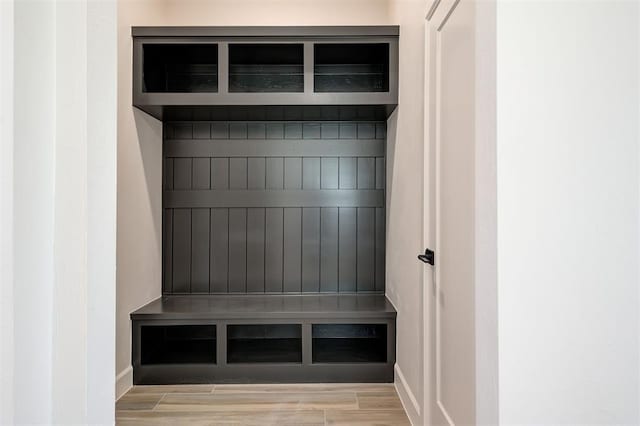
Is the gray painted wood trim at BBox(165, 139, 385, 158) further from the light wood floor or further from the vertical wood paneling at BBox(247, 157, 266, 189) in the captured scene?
the light wood floor

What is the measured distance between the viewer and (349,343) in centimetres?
321

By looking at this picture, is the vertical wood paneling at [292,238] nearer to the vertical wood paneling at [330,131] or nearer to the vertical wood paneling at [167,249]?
the vertical wood paneling at [330,131]

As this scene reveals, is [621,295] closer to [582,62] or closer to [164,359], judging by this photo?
[582,62]

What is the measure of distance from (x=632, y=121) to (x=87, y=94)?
127cm

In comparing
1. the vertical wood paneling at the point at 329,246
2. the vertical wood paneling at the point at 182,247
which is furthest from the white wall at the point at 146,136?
the vertical wood paneling at the point at 329,246

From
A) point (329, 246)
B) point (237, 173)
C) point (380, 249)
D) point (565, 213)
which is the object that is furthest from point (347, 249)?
point (565, 213)

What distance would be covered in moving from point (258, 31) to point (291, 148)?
2.82 feet

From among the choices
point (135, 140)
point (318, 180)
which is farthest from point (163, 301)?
point (318, 180)

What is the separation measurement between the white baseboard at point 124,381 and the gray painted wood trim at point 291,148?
152cm

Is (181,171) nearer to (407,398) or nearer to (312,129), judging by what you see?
(312,129)

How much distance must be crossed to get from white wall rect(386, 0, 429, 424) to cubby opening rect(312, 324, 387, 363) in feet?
0.90

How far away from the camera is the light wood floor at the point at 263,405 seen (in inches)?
91.4

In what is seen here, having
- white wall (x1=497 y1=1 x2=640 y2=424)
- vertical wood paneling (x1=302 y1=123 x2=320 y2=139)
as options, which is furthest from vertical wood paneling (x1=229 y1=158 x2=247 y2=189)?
white wall (x1=497 y1=1 x2=640 y2=424)

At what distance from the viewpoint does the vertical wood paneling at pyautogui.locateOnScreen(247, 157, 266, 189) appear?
3.33 meters
